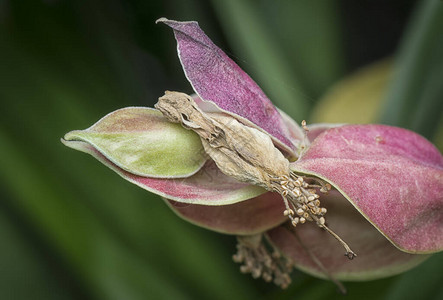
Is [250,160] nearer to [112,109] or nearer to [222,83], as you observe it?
[222,83]

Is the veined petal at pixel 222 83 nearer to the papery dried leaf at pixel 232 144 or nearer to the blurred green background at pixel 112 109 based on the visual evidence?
the papery dried leaf at pixel 232 144

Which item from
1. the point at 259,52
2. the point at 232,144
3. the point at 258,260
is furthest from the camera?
the point at 259,52

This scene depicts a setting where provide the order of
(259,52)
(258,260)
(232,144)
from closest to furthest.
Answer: (232,144)
(258,260)
(259,52)

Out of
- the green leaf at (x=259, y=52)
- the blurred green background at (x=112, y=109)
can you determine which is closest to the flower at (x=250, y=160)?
the blurred green background at (x=112, y=109)

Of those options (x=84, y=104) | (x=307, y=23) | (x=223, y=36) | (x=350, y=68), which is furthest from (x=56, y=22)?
(x=350, y=68)

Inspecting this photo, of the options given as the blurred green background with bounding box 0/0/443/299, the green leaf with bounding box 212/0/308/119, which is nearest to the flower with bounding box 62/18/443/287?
the blurred green background with bounding box 0/0/443/299

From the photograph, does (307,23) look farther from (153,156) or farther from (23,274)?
(153,156)

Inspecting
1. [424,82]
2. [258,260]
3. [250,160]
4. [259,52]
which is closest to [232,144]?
[250,160]
